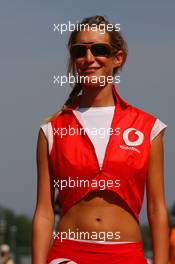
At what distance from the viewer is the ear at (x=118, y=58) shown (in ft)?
17.8

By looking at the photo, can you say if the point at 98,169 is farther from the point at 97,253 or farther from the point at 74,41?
the point at 74,41

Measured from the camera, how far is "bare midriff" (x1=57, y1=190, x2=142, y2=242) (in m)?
5.12

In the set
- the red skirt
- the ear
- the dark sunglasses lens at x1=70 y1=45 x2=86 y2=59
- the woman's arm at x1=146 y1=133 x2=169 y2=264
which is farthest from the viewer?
the ear

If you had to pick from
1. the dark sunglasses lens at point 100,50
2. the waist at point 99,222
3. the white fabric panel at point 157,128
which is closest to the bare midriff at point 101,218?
the waist at point 99,222

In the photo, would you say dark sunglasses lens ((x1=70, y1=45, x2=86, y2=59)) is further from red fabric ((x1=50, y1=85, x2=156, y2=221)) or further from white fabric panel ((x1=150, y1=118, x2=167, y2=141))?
white fabric panel ((x1=150, y1=118, x2=167, y2=141))

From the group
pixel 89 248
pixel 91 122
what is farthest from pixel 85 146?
pixel 89 248

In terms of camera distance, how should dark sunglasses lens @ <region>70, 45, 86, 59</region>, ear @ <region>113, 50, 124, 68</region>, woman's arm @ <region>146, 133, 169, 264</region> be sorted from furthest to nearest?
ear @ <region>113, 50, 124, 68</region> → dark sunglasses lens @ <region>70, 45, 86, 59</region> → woman's arm @ <region>146, 133, 169, 264</region>

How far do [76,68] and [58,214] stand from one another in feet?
2.66

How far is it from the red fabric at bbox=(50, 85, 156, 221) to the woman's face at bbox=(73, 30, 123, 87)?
122 mm

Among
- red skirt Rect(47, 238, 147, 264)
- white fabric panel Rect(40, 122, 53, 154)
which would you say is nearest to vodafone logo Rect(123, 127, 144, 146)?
white fabric panel Rect(40, 122, 53, 154)

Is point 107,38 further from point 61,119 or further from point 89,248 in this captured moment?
point 89,248

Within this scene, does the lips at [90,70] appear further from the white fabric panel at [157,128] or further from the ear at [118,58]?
the white fabric panel at [157,128]

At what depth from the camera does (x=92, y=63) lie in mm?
5301

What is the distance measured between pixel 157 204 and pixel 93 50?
2.80 feet
